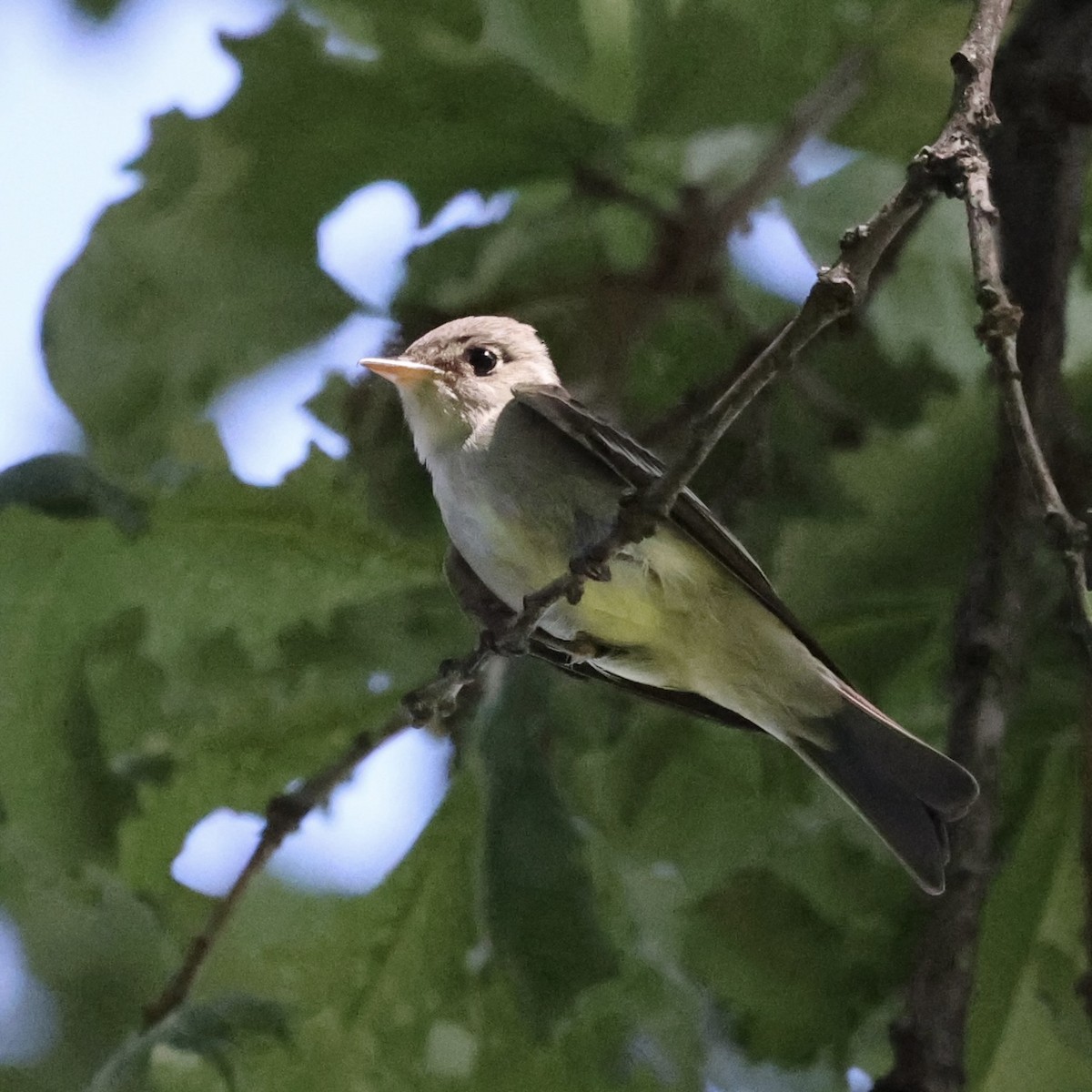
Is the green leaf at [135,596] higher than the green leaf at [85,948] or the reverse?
higher

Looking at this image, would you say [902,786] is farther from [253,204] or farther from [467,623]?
[253,204]

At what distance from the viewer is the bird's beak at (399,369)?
2.24m

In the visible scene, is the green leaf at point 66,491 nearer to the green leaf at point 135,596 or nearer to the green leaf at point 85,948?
→ the green leaf at point 135,596

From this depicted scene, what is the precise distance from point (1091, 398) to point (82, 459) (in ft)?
4.21

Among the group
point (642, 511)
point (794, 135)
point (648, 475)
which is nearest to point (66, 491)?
point (648, 475)

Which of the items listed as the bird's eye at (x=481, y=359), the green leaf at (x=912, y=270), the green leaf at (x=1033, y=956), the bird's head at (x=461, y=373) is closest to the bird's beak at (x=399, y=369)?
the bird's head at (x=461, y=373)

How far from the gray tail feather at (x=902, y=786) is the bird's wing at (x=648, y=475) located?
0.48ft

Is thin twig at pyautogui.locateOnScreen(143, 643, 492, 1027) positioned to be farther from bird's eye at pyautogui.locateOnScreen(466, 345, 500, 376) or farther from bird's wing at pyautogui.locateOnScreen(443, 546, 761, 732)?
bird's eye at pyautogui.locateOnScreen(466, 345, 500, 376)

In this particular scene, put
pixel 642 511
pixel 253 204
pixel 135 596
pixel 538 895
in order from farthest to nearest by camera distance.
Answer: pixel 253 204 → pixel 135 596 → pixel 538 895 → pixel 642 511

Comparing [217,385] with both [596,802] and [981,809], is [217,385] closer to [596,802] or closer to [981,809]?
[596,802]

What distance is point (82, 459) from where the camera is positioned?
6.67 feet

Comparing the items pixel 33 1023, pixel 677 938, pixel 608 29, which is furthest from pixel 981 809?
pixel 33 1023

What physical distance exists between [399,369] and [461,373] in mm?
189

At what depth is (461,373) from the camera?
2.42 meters
